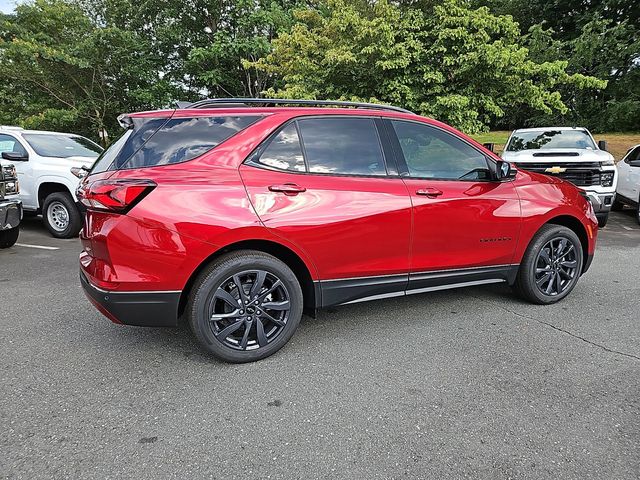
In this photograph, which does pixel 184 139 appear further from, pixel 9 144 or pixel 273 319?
pixel 9 144

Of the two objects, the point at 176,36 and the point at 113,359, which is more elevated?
the point at 176,36

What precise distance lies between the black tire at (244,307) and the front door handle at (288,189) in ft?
1.47

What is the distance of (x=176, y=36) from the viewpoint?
15.0m

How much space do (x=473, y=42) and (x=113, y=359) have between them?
8.50 metres

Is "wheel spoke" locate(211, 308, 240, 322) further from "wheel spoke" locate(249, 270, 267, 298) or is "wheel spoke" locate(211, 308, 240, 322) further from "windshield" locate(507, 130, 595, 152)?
"windshield" locate(507, 130, 595, 152)

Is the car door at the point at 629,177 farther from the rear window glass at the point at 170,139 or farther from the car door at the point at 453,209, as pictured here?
the rear window glass at the point at 170,139

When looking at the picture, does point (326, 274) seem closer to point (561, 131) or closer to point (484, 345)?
point (484, 345)

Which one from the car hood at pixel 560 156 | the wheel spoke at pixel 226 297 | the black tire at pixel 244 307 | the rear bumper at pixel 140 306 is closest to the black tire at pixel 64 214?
the rear bumper at pixel 140 306

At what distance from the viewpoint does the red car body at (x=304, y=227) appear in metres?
2.66

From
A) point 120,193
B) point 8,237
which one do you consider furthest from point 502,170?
point 8,237

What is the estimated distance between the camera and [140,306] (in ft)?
8.89

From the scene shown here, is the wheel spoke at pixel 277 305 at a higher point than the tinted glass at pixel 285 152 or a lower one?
lower

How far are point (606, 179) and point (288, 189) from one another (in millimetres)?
6869

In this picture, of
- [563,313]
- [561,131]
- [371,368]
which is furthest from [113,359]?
[561,131]
